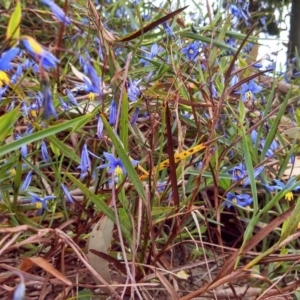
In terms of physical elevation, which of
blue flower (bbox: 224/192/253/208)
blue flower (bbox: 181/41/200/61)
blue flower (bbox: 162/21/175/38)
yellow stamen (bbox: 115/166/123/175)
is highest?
blue flower (bbox: 162/21/175/38)

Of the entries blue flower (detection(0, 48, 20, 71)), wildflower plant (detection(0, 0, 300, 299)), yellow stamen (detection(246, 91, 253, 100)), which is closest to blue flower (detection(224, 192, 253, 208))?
wildflower plant (detection(0, 0, 300, 299))

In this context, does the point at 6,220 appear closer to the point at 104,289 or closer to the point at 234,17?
the point at 104,289

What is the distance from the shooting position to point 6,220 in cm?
64

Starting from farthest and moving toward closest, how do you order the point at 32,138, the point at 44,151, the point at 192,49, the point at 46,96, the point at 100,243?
1. the point at 192,49
2. the point at 44,151
3. the point at 100,243
4. the point at 32,138
5. the point at 46,96

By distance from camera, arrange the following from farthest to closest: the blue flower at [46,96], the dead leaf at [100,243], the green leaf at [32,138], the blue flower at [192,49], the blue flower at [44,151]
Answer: the blue flower at [192,49] < the blue flower at [44,151] < the dead leaf at [100,243] < the green leaf at [32,138] < the blue flower at [46,96]

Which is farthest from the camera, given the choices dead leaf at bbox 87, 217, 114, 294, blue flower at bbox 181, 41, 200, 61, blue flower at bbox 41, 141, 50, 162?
blue flower at bbox 181, 41, 200, 61

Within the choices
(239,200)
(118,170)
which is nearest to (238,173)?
(239,200)

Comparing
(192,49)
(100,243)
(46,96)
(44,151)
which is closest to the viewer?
(46,96)

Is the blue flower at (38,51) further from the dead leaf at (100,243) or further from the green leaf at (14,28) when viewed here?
the dead leaf at (100,243)

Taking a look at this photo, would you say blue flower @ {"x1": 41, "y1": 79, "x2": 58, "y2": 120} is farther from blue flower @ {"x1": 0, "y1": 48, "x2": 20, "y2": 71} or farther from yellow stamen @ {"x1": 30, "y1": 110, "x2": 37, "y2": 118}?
yellow stamen @ {"x1": 30, "y1": 110, "x2": 37, "y2": 118}

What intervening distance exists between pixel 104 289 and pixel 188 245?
0.64 ft

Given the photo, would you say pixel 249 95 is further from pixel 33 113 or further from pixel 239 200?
pixel 33 113

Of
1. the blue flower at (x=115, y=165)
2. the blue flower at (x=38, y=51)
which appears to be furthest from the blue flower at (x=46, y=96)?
the blue flower at (x=115, y=165)

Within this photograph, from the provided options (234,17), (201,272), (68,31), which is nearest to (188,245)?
(201,272)
